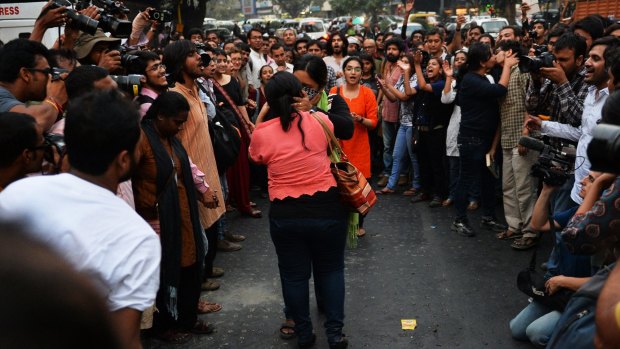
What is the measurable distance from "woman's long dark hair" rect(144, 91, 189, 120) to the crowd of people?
13 mm

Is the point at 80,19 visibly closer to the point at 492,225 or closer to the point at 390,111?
the point at 492,225

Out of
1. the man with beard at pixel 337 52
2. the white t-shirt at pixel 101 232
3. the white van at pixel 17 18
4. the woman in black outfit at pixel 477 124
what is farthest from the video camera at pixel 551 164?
the white van at pixel 17 18

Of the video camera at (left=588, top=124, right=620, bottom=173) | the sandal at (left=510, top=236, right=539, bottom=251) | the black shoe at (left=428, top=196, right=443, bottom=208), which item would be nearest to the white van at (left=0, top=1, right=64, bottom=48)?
the black shoe at (left=428, top=196, right=443, bottom=208)

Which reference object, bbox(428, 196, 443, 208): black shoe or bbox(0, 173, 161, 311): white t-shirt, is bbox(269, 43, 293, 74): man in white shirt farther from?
bbox(0, 173, 161, 311): white t-shirt

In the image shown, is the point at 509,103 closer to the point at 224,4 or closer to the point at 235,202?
the point at 235,202

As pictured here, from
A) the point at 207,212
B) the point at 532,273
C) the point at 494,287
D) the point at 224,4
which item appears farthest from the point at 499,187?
the point at 224,4

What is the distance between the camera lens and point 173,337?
4379 millimetres

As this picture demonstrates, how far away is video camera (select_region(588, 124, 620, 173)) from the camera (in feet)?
6.14

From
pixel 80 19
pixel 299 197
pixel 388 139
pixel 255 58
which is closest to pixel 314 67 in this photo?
pixel 299 197

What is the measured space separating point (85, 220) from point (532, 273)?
314 centimetres

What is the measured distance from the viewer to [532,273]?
414 centimetres

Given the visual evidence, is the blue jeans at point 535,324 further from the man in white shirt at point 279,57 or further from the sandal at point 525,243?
the man in white shirt at point 279,57

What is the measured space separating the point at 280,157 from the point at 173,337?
151 cm

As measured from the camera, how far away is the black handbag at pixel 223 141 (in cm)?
521
